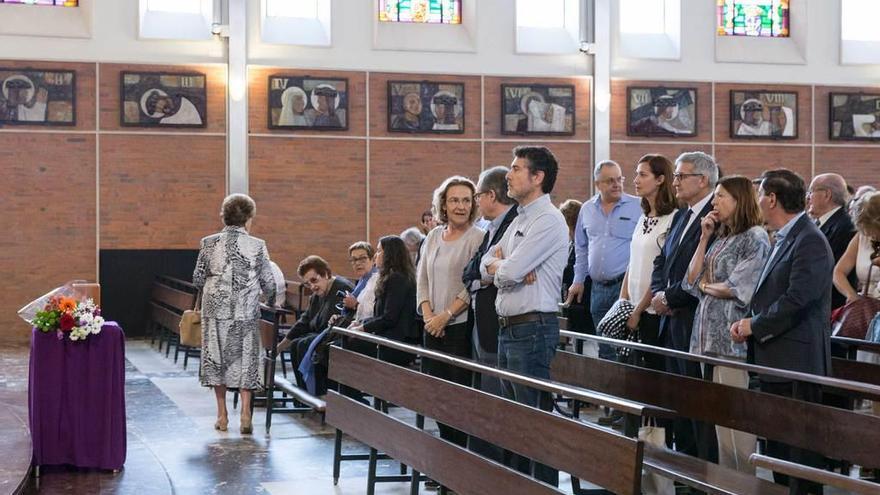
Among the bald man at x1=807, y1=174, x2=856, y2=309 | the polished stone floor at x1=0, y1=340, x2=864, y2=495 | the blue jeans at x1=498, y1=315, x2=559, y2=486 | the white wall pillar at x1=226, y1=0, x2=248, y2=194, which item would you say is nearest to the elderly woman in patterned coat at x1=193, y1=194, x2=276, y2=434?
the polished stone floor at x1=0, y1=340, x2=864, y2=495

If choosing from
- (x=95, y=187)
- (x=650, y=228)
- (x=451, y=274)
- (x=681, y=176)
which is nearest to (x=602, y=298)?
(x=650, y=228)

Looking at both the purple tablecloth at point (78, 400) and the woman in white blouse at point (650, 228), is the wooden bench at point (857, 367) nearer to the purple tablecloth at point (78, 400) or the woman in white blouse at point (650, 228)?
the woman in white blouse at point (650, 228)

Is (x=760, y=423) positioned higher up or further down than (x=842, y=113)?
further down

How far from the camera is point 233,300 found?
8242 millimetres

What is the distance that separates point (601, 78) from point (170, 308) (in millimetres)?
7174

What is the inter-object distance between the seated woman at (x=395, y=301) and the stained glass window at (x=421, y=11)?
10227 millimetres

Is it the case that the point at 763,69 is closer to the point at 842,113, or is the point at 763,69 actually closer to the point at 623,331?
the point at 842,113

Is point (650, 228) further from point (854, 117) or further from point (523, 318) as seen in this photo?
point (854, 117)

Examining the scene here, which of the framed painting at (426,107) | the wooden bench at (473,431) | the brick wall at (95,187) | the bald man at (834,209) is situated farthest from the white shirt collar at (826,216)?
the brick wall at (95,187)

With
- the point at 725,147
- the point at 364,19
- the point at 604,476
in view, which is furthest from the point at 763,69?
the point at 604,476

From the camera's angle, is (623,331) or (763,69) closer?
(623,331)

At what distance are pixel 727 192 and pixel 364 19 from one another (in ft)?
38.7

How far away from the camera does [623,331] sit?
6719mm

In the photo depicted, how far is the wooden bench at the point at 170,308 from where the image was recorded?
42.5ft
